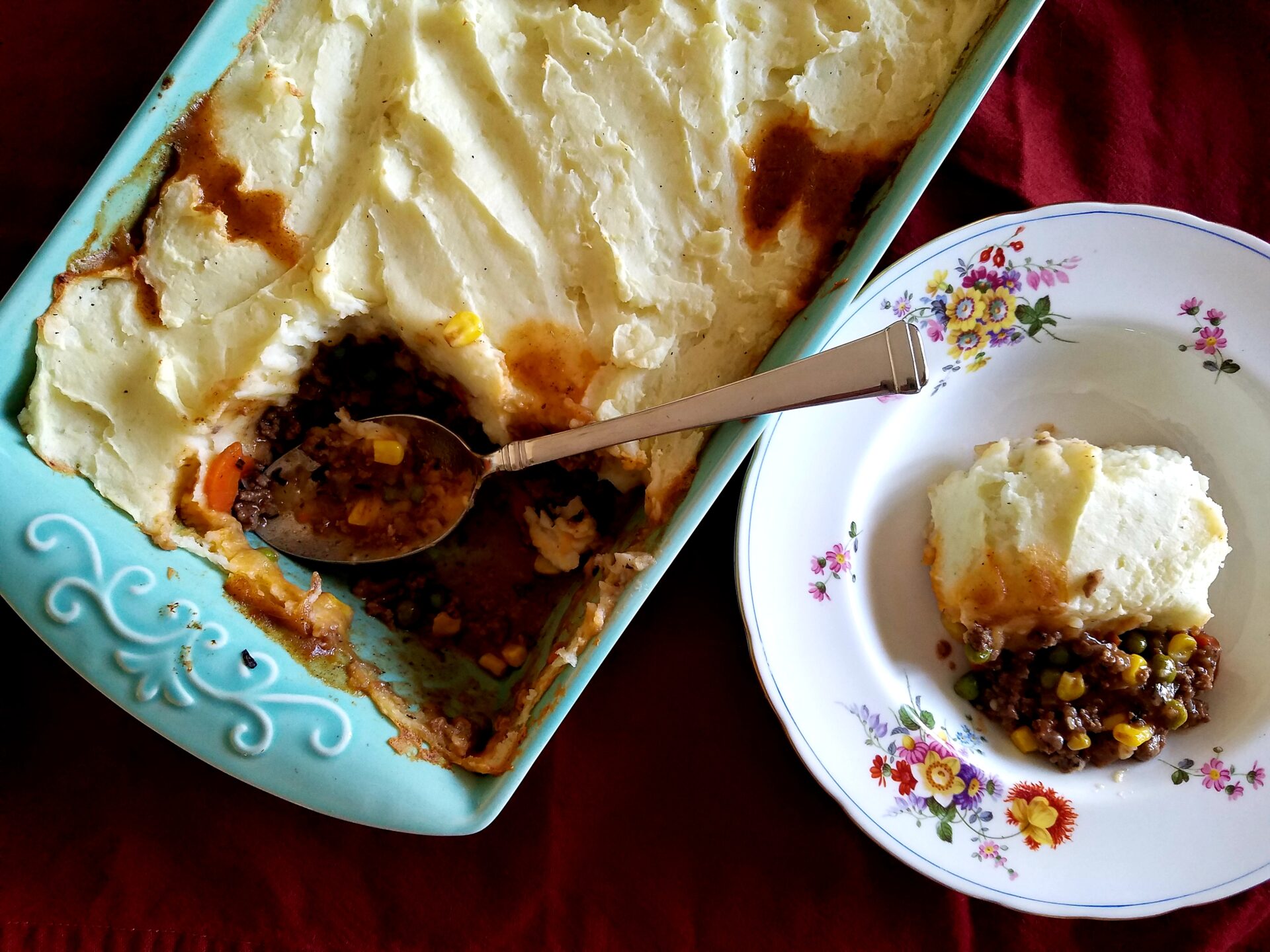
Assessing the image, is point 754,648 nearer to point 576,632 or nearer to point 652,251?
point 576,632

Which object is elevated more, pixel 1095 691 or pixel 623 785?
pixel 623 785

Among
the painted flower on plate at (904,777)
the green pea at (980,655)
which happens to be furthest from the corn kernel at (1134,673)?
the painted flower on plate at (904,777)

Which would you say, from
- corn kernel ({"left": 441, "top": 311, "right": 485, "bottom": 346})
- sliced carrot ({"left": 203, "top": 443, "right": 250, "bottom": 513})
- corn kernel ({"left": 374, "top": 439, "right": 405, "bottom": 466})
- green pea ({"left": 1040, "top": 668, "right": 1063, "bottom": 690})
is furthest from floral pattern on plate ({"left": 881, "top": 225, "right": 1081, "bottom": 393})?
sliced carrot ({"left": 203, "top": 443, "right": 250, "bottom": 513})

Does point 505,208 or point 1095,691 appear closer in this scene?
point 505,208

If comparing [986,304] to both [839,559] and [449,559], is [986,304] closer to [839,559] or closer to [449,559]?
[839,559]

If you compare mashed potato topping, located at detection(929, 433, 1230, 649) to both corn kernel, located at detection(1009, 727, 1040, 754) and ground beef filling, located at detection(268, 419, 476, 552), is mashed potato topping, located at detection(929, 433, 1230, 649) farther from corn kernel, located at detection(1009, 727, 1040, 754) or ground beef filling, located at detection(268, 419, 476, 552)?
ground beef filling, located at detection(268, 419, 476, 552)

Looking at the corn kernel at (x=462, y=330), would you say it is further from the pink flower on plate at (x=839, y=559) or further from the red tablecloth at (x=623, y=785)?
the pink flower on plate at (x=839, y=559)

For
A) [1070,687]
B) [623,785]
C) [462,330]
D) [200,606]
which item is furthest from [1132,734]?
[200,606]

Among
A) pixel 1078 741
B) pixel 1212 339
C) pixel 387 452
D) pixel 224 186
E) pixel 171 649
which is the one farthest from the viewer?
pixel 1212 339
